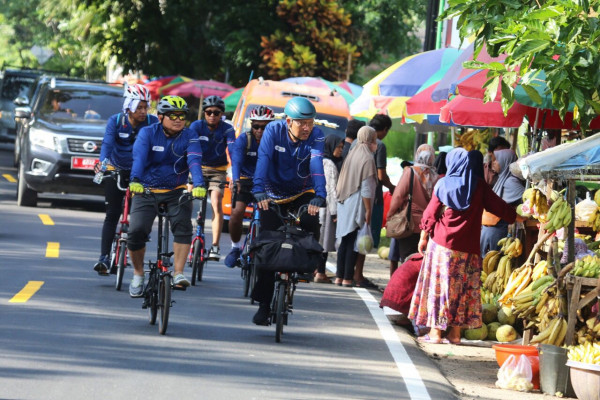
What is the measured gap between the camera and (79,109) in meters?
22.7

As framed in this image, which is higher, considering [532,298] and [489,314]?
[532,298]

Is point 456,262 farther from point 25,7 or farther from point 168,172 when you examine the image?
point 25,7

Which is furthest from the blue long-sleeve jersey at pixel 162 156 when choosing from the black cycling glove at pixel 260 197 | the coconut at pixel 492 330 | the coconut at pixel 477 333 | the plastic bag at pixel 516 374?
the coconut at pixel 492 330

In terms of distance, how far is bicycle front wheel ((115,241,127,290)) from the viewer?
12.8 metres

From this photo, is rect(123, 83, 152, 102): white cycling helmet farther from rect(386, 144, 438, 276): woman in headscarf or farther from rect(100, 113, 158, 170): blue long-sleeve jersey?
rect(386, 144, 438, 276): woman in headscarf

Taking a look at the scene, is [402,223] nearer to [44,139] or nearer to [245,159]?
[245,159]

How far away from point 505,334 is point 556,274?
1579 mm

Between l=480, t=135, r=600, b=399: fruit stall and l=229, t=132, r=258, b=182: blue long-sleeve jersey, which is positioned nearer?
l=480, t=135, r=600, b=399: fruit stall

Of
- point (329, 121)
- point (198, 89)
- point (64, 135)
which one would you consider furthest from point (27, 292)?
point (198, 89)

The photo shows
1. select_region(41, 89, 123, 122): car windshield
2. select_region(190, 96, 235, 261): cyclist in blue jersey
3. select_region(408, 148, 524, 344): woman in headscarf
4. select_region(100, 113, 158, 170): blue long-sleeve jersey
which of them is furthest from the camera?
select_region(41, 89, 123, 122): car windshield

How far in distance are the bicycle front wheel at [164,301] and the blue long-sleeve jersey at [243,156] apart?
3821 mm

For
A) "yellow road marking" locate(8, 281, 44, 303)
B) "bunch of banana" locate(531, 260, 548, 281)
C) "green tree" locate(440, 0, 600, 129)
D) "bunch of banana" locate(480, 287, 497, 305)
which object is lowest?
"yellow road marking" locate(8, 281, 44, 303)

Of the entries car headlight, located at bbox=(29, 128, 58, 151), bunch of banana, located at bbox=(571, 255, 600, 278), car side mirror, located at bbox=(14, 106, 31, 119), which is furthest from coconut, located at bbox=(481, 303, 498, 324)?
car side mirror, located at bbox=(14, 106, 31, 119)

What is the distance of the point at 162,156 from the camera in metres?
11.2
